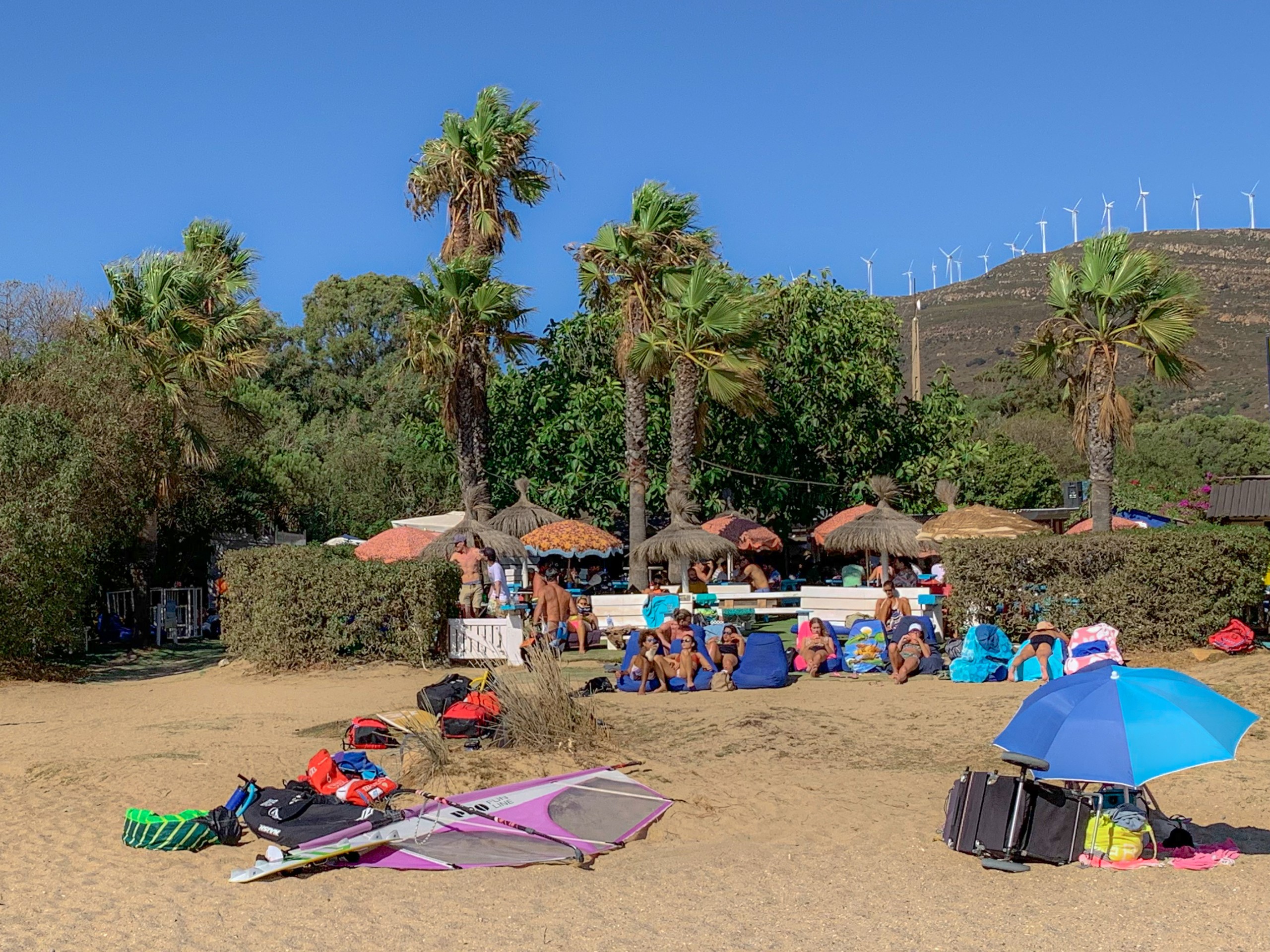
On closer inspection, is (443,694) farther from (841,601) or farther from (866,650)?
(841,601)

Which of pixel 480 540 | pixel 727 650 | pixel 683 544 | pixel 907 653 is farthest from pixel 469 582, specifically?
A: pixel 907 653

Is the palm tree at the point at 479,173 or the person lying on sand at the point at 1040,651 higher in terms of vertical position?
the palm tree at the point at 479,173

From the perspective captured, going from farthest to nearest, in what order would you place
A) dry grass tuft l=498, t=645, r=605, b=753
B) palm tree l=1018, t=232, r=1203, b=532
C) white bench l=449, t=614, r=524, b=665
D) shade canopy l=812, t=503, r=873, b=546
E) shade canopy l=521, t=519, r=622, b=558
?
1. shade canopy l=812, t=503, r=873, b=546
2. shade canopy l=521, t=519, r=622, b=558
3. palm tree l=1018, t=232, r=1203, b=532
4. white bench l=449, t=614, r=524, b=665
5. dry grass tuft l=498, t=645, r=605, b=753

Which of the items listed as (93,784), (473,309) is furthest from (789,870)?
(473,309)

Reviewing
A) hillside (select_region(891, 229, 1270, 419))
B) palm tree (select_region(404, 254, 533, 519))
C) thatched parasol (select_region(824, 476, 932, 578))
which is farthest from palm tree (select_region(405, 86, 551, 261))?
hillside (select_region(891, 229, 1270, 419))

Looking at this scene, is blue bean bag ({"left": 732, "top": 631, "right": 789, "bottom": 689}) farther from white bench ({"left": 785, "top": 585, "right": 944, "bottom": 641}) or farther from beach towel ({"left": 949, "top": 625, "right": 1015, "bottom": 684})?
white bench ({"left": 785, "top": 585, "right": 944, "bottom": 641})

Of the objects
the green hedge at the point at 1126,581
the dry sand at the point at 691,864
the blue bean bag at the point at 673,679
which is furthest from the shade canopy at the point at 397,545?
the green hedge at the point at 1126,581

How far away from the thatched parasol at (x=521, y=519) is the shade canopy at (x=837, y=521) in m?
5.60

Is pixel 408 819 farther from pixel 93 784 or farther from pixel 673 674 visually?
pixel 673 674

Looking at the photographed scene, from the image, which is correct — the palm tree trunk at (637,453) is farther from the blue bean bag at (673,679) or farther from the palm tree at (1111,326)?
the blue bean bag at (673,679)

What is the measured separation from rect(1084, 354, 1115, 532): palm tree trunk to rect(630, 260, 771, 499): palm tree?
619 centimetres

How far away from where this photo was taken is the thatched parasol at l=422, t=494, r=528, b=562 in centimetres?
2198

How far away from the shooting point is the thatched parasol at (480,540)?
22.0 m

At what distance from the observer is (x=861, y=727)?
11727 mm
